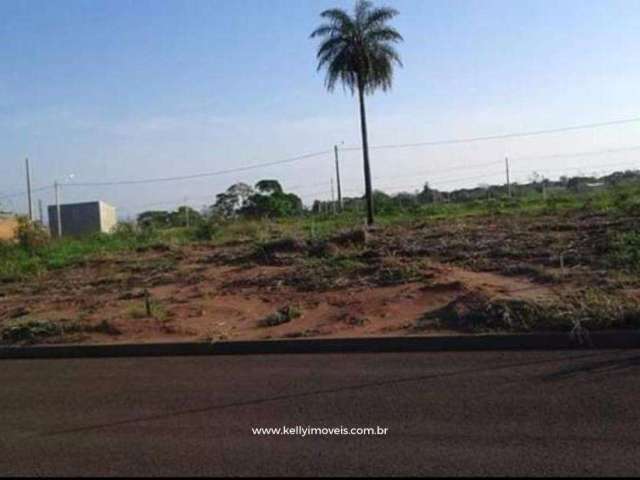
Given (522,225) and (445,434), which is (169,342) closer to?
(445,434)

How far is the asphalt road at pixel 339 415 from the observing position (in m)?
4.82

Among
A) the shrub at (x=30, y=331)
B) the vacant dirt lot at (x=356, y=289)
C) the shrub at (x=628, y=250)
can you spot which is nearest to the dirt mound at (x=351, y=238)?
the vacant dirt lot at (x=356, y=289)

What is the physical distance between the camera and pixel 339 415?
5.87 meters

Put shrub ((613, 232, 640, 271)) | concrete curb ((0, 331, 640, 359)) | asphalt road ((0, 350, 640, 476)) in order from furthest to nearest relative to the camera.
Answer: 1. shrub ((613, 232, 640, 271))
2. concrete curb ((0, 331, 640, 359))
3. asphalt road ((0, 350, 640, 476))

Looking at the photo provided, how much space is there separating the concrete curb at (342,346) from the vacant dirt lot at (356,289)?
37 cm

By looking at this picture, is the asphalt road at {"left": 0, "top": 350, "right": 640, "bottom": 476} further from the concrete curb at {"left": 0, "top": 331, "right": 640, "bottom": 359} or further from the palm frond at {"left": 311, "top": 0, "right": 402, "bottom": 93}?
the palm frond at {"left": 311, "top": 0, "right": 402, "bottom": 93}

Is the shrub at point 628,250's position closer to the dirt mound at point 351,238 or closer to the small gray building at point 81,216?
the dirt mound at point 351,238

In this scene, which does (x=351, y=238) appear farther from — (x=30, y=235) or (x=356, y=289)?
(x=30, y=235)

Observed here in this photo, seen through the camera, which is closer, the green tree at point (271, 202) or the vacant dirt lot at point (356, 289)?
the vacant dirt lot at point (356, 289)

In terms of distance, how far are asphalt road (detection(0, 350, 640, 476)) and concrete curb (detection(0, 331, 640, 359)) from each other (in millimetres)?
277

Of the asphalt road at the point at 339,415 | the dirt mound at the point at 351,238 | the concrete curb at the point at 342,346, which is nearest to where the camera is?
the asphalt road at the point at 339,415

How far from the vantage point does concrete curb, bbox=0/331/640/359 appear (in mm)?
7887

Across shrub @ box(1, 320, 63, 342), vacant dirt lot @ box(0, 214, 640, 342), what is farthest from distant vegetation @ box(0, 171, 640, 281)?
shrub @ box(1, 320, 63, 342)

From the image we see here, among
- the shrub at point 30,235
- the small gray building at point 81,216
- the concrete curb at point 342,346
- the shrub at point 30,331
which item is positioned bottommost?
the concrete curb at point 342,346
